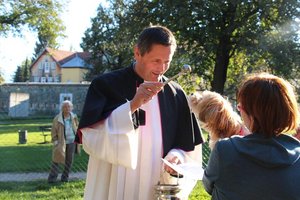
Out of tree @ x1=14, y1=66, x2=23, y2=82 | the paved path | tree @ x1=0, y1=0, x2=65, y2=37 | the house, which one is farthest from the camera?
tree @ x1=14, y1=66, x2=23, y2=82

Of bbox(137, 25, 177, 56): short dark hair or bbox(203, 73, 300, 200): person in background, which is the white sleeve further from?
bbox(203, 73, 300, 200): person in background


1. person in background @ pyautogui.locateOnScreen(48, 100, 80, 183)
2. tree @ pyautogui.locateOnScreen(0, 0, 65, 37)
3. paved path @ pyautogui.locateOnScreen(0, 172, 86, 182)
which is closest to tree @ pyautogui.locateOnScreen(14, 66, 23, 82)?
tree @ pyautogui.locateOnScreen(0, 0, 65, 37)

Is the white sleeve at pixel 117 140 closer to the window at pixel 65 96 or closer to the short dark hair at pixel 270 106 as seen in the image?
the short dark hair at pixel 270 106

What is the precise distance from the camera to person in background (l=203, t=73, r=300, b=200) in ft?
6.79

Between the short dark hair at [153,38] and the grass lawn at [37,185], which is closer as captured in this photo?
the short dark hair at [153,38]

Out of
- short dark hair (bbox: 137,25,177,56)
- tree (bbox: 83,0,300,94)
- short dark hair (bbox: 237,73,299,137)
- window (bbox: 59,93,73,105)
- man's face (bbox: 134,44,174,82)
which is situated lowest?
window (bbox: 59,93,73,105)

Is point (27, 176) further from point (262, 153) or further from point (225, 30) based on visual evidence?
point (225, 30)

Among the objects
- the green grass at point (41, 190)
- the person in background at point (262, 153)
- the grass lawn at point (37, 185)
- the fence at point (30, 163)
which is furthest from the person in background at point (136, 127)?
the fence at point (30, 163)

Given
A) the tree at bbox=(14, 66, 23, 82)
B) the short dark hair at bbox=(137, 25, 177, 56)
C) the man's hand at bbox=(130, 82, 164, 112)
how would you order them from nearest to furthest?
the man's hand at bbox=(130, 82, 164, 112) → the short dark hair at bbox=(137, 25, 177, 56) → the tree at bbox=(14, 66, 23, 82)

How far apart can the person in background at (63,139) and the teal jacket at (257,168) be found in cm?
812

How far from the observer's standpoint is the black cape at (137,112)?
2.79m

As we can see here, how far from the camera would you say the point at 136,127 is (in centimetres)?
273

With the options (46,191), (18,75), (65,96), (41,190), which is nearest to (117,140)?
(46,191)

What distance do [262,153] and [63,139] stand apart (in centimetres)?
832
